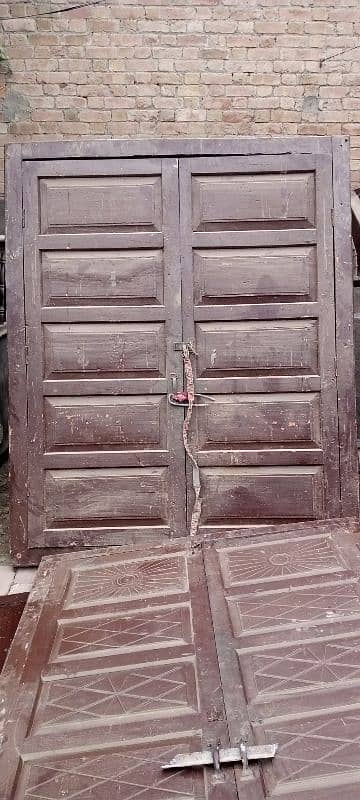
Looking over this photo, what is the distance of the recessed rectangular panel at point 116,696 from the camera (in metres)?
1.82

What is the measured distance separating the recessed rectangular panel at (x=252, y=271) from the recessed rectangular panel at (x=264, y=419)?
0.72 m

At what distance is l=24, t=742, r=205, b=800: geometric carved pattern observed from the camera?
5.08 ft

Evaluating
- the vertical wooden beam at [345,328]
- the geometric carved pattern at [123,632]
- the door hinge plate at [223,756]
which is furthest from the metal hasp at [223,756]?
the vertical wooden beam at [345,328]

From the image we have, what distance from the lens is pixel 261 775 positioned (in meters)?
1.57

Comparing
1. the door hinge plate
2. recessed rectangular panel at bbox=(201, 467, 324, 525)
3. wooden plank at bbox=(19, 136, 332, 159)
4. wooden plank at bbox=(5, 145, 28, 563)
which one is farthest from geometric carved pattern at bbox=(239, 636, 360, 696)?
wooden plank at bbox=(19, 136, 332, 159)

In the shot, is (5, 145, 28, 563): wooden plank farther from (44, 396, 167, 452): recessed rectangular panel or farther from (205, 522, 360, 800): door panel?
(205, 522, 360, 800): door panel

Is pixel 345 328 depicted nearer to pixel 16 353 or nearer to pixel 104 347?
pixel 104 347

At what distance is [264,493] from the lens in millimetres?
4336

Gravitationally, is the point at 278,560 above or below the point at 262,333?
below

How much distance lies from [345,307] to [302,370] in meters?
0.51

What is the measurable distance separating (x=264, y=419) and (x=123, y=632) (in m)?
2.32

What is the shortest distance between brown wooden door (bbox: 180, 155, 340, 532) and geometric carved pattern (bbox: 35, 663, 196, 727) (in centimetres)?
235

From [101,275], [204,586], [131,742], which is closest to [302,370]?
[101,275]

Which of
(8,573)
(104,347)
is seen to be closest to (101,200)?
(104,347)
